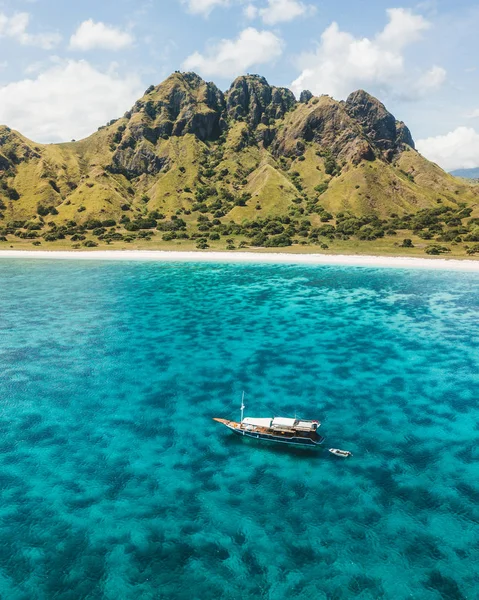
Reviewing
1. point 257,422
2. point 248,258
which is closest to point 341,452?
point 257,422

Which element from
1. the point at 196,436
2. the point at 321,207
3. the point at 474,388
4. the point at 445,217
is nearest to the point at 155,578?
the point at 196,436

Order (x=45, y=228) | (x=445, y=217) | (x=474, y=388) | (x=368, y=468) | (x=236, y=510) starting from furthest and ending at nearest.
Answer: (x=45, y=228)
(x=445, y=217)
(x=474, y=388)
(x=368, y=468)
(x=236, y=510)

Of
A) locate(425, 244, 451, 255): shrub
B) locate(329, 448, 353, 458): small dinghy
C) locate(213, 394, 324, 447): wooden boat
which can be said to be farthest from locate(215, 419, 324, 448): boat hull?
locate(425, 244, 451, 255): shrub

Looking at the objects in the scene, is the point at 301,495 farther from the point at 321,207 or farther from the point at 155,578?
the point at 321,207

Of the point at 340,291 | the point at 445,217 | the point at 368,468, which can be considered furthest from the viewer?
the point at 445,217

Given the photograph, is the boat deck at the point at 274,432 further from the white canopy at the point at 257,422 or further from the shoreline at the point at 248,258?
the shoreline at the point at 248,258
